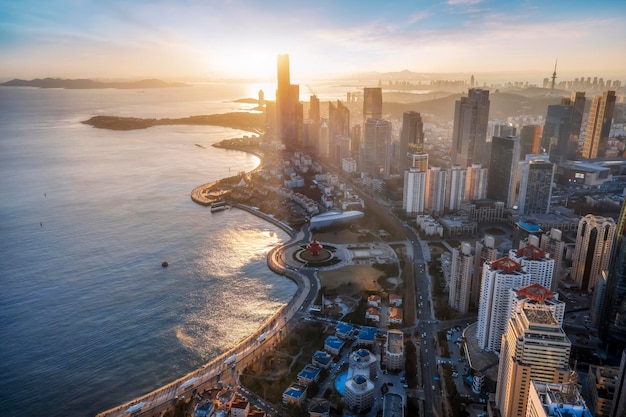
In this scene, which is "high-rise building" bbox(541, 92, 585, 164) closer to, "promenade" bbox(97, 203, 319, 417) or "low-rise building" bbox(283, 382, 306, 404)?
"promenade" bbox(97, 203, 319, 417)

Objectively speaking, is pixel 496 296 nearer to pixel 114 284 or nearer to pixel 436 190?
pixel 114 284

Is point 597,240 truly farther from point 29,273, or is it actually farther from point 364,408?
point 29,273

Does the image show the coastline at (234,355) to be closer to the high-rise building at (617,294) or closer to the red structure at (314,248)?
the red structure at (314,248)

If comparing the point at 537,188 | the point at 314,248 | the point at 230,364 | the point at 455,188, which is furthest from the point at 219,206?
the point at 537,188

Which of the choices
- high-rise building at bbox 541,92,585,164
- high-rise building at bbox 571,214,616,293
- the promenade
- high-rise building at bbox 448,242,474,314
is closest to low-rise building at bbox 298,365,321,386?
the promenade

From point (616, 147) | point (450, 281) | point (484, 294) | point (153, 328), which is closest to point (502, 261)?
point (484, 294)

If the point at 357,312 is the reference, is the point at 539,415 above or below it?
above

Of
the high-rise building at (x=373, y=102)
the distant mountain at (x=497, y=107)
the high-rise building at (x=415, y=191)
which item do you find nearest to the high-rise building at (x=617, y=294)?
Answer: the high-rise building at (x=415, y=191)
